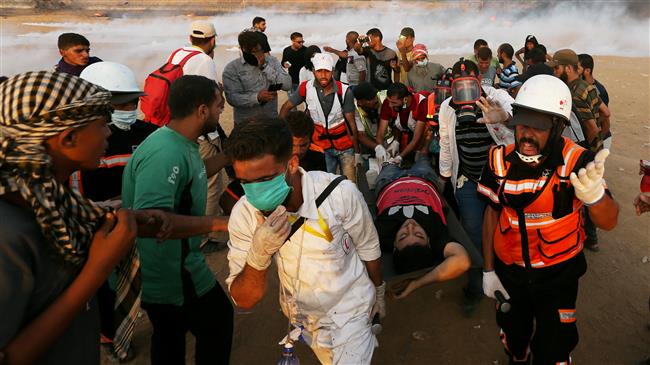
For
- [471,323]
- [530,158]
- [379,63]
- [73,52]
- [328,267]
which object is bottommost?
[471,323]

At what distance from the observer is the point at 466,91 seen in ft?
14.1

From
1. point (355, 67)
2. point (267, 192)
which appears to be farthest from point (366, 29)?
point (267, 192)

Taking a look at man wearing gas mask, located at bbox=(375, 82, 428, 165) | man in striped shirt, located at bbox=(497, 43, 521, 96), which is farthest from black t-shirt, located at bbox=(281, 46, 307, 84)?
man wearing gas mask, located at bbox=(375, 82, 428, 165)

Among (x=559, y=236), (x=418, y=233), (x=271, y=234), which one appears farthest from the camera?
(x=418, y=233)

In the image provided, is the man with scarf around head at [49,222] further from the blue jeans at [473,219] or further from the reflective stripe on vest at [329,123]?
the reflective stripe on vest at [329,123]

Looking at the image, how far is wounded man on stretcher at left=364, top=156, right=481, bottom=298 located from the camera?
350 cm

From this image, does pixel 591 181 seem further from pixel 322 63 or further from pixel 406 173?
pixel 322 63

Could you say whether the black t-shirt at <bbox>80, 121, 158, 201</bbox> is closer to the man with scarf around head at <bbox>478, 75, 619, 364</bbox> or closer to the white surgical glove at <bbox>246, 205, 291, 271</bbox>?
the white surgical glove at <bbox>246, 205, 291, 271</bbox>

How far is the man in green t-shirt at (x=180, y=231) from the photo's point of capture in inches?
98.7

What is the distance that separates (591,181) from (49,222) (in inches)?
97.8

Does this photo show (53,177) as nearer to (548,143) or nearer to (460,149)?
(548,143)

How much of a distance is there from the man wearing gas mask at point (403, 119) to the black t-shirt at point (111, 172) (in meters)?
3.04

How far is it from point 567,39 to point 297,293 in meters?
33.1

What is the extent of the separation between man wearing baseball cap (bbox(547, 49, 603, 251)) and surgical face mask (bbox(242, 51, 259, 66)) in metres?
3.57
